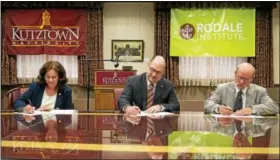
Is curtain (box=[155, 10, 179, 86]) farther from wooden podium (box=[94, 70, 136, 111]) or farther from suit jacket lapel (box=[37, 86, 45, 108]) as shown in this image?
suit jacket lapel (box=[37, 86, 45, 108])

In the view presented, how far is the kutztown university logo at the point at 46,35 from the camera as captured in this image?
7898 mm

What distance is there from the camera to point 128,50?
25.9 feet

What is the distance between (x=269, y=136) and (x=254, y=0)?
18.1ft

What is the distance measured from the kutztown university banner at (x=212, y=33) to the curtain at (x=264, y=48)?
12 centimetres

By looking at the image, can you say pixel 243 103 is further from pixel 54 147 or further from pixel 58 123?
pixel 54 147

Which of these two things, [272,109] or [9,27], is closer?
[272,109]

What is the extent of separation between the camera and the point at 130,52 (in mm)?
7883

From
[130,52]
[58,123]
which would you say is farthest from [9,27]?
[58,123]

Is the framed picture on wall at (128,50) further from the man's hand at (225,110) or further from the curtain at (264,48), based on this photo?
the man's hand at (225,110)

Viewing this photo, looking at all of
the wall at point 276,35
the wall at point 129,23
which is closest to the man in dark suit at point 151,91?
the wall at point 129,23

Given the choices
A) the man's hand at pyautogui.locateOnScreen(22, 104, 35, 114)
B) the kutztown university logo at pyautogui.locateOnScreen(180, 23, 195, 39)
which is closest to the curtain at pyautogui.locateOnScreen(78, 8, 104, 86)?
the kutztown university logo at pyautogui.locateOnScreen(180, 23, 195, 39)

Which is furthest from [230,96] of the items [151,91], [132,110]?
[132,110]

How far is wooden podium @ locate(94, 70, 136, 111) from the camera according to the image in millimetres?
6234

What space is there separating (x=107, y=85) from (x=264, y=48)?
311 centimetres
